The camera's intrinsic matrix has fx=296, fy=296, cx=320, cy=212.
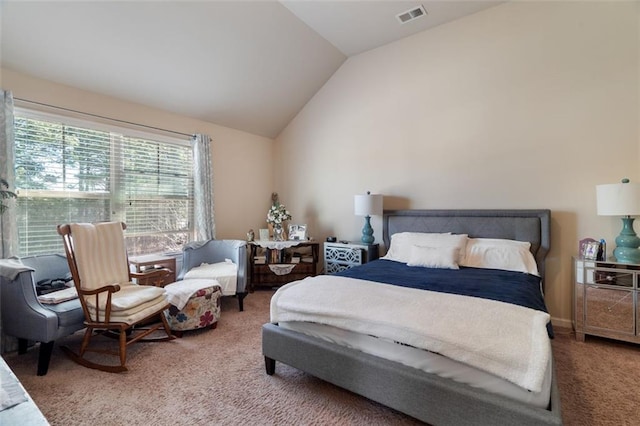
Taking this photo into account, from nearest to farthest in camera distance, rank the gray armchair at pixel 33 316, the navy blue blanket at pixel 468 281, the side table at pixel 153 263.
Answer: the navy blue blanket at pixel 468 281, the gray armchair at pixel 33 316, the side table at pixel 153 263

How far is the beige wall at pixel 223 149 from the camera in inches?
114

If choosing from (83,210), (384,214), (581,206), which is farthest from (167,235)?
(581,206)

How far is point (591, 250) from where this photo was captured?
271 cm

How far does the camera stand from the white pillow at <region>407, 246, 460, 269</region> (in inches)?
114

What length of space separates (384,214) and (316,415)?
2.71 m

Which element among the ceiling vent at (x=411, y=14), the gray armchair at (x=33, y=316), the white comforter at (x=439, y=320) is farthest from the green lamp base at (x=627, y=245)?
the gray armchair at (x=33, y=316)

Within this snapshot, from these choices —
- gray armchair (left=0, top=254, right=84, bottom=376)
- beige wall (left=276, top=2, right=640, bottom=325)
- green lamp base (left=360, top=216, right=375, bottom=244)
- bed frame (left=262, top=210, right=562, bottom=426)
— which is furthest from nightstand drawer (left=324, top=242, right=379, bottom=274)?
gray armchair (left=0, top=254, right=84, bottom=376)

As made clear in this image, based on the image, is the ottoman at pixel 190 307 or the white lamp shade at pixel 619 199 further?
the ottoman at pixel 190 307

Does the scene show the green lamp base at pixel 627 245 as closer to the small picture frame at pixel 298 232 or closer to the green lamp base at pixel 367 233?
the green lamp base at pixel 367 233

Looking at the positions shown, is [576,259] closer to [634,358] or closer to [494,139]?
[634,358]

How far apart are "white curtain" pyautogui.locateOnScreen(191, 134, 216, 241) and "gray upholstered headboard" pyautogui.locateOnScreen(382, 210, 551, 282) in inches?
96.3

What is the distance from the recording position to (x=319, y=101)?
15.6 feet

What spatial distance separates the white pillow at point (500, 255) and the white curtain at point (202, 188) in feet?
10.6

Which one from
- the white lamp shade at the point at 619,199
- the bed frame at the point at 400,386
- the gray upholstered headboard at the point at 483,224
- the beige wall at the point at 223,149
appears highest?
the beige wall at the point at 223,149
